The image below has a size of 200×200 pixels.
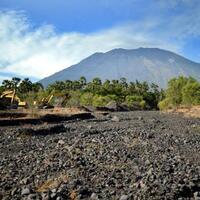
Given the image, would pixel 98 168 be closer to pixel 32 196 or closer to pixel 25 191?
pixel 25 191

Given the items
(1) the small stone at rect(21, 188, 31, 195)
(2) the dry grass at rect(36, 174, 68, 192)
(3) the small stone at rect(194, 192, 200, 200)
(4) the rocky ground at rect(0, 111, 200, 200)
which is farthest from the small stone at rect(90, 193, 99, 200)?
(3) the small stone at rect(194, 192, 200, 200)

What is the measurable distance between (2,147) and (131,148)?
545 centimetres

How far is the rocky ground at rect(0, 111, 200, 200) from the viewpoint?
10.3 meters

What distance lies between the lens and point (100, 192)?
1033 cm

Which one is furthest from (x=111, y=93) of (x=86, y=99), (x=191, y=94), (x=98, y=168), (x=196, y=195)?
(x=196, y=195)

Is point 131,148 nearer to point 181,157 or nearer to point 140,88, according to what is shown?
point 181,157

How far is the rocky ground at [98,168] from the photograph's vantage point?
10273 millimetres

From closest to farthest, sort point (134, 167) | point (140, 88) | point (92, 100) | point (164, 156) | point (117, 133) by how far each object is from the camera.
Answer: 1. point (134, 167)
2. point (164, 156)
3. point (117, 133)
4. point (92, 100)
5. point (140, 88)

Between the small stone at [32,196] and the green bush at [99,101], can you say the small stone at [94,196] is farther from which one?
the green bush at [99,101]

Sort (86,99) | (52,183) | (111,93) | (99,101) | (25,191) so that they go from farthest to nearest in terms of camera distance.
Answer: (111,93)
(86,99)
(99,101)
(52,183)
(25,191)

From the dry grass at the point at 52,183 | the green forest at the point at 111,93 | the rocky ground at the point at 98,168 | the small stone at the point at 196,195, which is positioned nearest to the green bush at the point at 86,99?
the green forest at the point at 111,93

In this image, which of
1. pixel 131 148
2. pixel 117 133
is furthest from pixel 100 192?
pixel 117 133

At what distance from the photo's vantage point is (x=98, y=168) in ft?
42.7

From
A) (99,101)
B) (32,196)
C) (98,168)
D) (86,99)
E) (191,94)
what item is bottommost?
(32,196)
